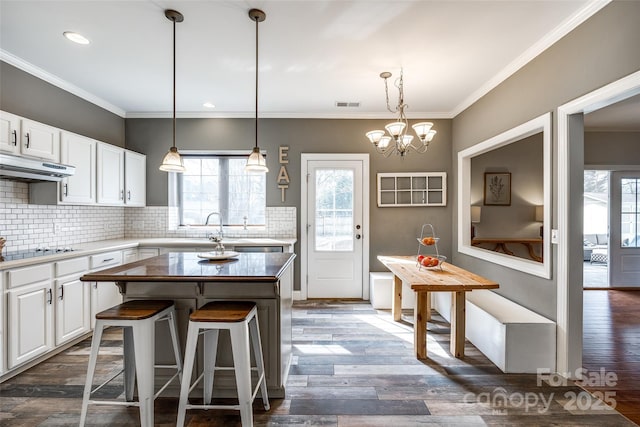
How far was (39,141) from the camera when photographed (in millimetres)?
2709

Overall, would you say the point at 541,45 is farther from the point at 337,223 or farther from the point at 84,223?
the point at 84,223

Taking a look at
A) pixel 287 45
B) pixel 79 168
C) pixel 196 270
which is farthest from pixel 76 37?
pixel 196 270

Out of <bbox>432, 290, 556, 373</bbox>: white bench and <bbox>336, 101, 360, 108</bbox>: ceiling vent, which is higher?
<bbox>336, 101, 360, 108</bbox>: ceiling vent

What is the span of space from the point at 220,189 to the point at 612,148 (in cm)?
623

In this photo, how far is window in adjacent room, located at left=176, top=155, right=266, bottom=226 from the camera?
4.49m

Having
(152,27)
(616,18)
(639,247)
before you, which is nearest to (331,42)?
(152,27)

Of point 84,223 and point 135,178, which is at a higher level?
point 135,178

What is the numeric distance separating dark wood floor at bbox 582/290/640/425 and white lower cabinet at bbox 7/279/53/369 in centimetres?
431

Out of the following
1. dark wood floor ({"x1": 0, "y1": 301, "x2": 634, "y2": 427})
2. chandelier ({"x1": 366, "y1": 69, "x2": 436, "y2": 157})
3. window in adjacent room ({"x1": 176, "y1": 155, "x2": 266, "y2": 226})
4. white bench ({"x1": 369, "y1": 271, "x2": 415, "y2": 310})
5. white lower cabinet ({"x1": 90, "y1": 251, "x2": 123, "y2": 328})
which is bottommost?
dark wood floor ({"x1": 0, "y1": 301, "x2": 634, "y2": 427})

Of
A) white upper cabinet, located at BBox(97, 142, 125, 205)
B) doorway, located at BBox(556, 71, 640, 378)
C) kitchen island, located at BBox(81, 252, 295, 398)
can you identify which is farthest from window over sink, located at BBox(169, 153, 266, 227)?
doorway, located at BBox(556, 71, 640, 378)

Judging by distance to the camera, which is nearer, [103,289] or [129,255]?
[103,289]

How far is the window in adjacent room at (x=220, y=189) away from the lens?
4.49 m

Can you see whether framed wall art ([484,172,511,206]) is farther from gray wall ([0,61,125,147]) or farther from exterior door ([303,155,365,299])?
gray wall ([0,61,125,147])

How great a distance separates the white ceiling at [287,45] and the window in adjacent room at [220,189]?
0.98 m
